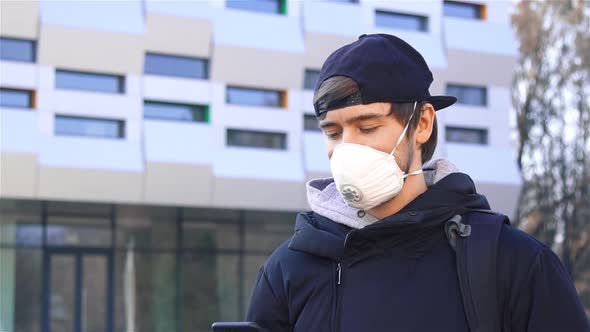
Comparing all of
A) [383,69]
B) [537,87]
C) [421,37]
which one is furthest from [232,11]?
[383,69]

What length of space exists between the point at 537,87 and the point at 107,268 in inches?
561

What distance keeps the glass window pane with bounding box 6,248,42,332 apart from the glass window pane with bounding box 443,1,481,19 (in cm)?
1084

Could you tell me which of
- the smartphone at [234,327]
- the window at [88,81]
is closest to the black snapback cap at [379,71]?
the smartphone at [234,327]

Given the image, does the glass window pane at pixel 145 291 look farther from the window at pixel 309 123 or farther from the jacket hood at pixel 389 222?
the jacket hood at pixel 389 222

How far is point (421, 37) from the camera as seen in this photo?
72.9 feet

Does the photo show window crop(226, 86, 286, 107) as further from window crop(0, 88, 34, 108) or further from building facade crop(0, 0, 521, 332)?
window crop(0, 88, 34, 108)

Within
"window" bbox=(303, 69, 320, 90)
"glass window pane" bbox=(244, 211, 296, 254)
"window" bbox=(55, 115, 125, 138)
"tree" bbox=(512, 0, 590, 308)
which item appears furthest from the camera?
"tree" bbox=(512, 0, 590, 308)

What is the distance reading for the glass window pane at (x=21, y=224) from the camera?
1956cm

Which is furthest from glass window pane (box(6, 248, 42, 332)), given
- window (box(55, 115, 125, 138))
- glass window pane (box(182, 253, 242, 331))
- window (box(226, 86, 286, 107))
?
window (box(226, 86, 286, 107))

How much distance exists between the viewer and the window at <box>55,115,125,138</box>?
1888 centimetres

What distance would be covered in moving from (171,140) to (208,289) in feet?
13.1

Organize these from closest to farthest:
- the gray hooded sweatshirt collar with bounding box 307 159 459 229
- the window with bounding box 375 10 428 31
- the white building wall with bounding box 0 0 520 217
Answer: the gray hooded sweatshirt collar with bounding box 307 159 459 229, the white building wall with bounding box 0 0 520 217, the window with bounding box 375 10 428 31

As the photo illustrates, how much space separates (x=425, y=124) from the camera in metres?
2.30

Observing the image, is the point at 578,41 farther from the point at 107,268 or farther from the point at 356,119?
the point at 356,119
